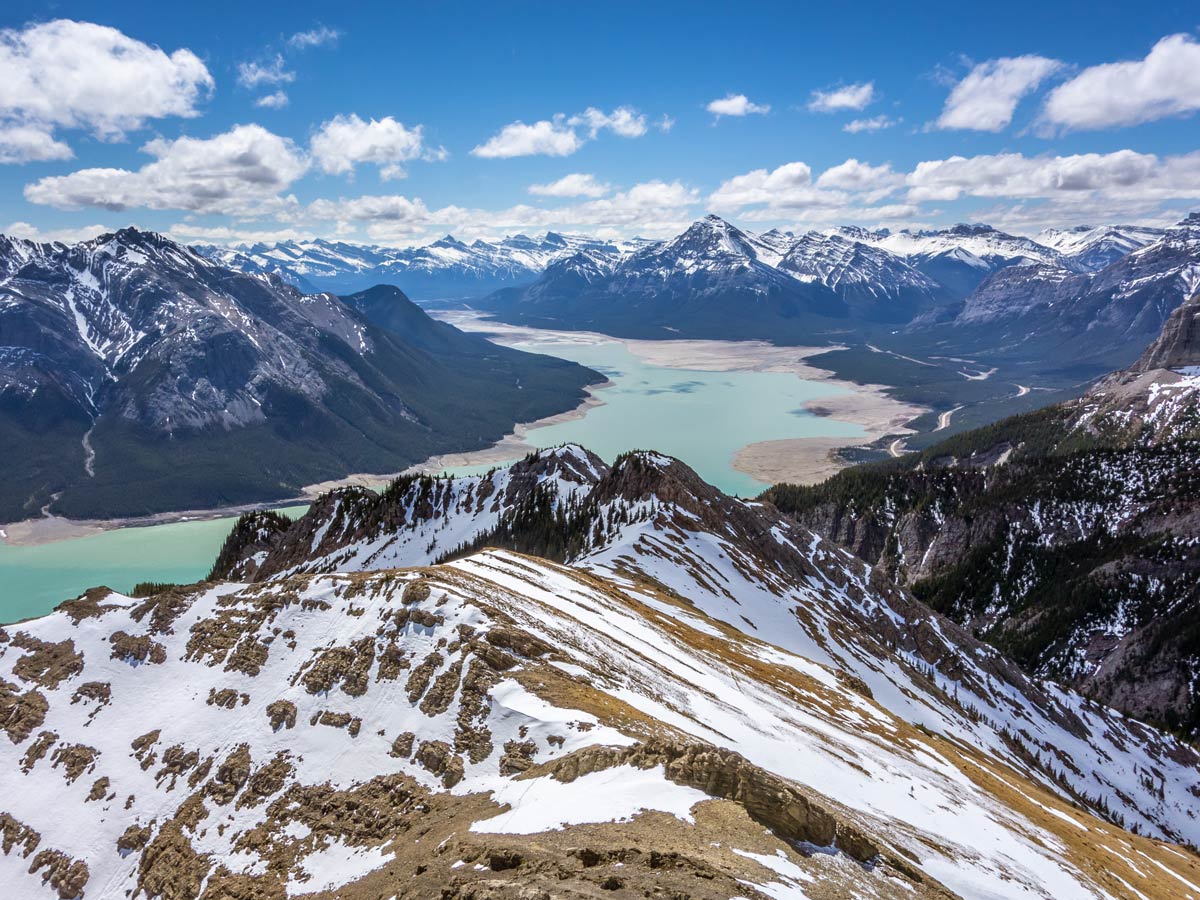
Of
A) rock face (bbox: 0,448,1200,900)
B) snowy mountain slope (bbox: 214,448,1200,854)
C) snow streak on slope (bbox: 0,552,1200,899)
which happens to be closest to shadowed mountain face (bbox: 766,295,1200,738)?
snowy mountain slope (bbox: 214,448,1200,854)

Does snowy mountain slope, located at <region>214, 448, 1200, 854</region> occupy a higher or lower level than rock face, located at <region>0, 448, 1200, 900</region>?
lower

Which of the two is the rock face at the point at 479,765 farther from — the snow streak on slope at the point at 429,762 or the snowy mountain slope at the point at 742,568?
the snowy mountain slope at the point at 742,568

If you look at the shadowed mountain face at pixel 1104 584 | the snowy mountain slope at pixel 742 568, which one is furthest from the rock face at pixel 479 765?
the shadowed mountain face at pixel 1104 584

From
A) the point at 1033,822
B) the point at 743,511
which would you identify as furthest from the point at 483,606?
the point at 743,511

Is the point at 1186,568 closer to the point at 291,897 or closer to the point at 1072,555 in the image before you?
the point at 1072,555

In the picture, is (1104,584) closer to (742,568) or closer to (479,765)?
(742,568)

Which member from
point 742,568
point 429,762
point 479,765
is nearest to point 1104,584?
point 742,568

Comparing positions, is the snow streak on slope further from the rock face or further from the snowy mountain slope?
the snowy mountain slope
